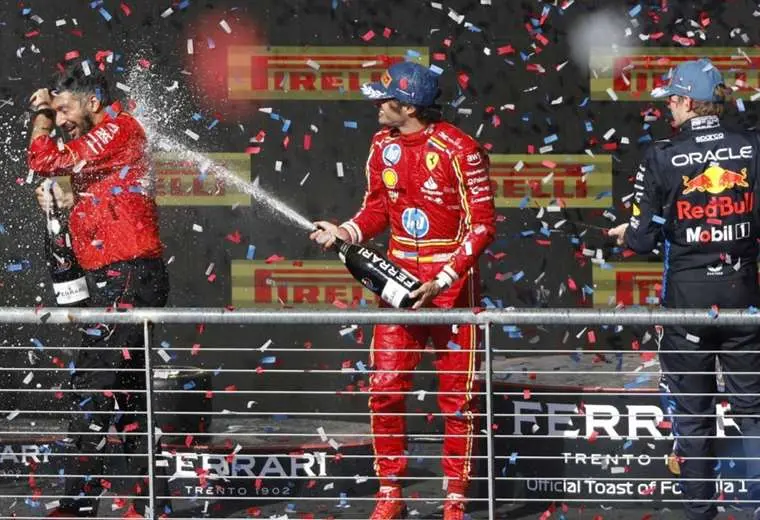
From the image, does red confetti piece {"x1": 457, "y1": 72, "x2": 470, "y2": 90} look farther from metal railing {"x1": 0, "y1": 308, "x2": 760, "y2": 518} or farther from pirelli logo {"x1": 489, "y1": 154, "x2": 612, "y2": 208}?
metal railing {"x1": 0, "y1": 308, "x2": 760, "y2": 518}

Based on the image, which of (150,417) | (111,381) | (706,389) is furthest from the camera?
(111,381)

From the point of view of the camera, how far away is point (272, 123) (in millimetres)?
7324

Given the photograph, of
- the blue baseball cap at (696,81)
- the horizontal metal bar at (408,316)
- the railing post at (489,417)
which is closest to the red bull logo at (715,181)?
the blue baseball cap at (696,81)

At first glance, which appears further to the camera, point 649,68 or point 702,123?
point 649,68

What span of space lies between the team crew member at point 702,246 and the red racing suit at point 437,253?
616 millimetres

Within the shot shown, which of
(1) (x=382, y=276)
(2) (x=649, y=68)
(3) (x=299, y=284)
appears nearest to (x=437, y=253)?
(1) (x=382, y=276)

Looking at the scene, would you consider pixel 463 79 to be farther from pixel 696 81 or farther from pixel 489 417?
pixel 489 417

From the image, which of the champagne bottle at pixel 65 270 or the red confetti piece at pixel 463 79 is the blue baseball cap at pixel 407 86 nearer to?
the red confetti piece at pixel 463 79

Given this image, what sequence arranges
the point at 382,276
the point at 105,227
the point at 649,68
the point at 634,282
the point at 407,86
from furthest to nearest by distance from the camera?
the point at 634,282
the point at 649,68
the point at 105,227
the point at 407,86
the point at 382,276

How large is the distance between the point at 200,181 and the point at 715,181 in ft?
8.80

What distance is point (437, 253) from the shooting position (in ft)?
19.6

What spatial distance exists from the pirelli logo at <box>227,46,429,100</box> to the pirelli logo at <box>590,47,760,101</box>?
1021 mm

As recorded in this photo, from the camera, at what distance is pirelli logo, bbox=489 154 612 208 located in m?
7.21

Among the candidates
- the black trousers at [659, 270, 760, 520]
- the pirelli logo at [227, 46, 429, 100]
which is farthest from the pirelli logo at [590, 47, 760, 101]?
the black trousers at [659, 270, 760, 520]
